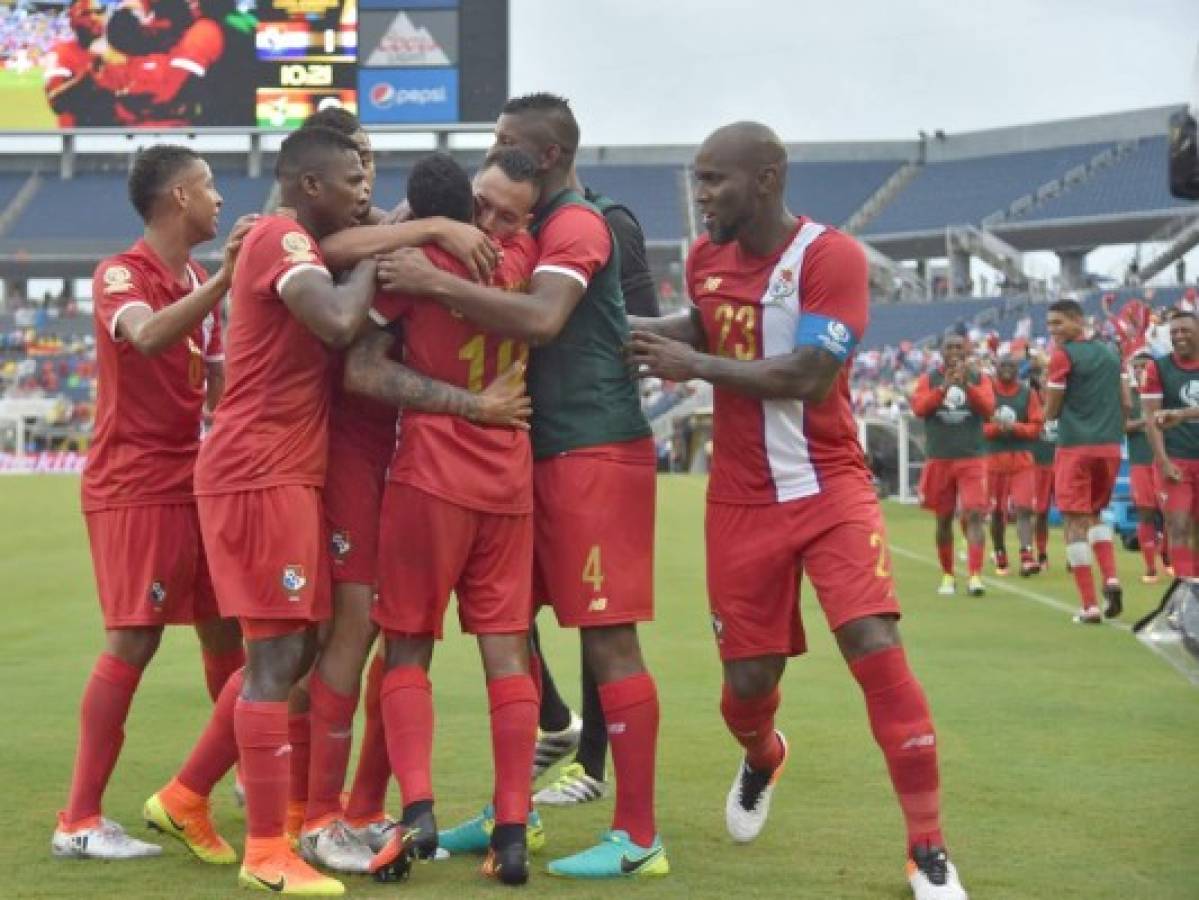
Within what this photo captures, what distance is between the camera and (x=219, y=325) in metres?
6.44

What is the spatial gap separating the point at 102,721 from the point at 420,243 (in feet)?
6.21

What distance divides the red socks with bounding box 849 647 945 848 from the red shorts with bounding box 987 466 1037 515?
13133 mm

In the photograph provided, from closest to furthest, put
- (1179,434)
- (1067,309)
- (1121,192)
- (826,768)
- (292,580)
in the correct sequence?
1. (292,580)
2. (826,768)
3. (1179,434)
4. (1067,309)
5. (1121,192)

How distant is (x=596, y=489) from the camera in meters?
5.75

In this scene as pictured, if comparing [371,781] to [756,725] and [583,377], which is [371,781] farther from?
[583,377]

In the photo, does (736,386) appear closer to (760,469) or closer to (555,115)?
(760,469)

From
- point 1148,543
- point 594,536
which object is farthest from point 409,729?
point 1148,543

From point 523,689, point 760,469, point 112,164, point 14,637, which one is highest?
point 112,164

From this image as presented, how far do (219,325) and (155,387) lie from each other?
1.48ft

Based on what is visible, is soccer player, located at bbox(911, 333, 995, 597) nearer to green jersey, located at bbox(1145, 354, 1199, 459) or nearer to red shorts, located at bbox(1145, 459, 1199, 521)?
green jersey, located at bbox(1145, 354, 1199, 459)

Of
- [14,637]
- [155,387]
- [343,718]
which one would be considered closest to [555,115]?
[155,387]

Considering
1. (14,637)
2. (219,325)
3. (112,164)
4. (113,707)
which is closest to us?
(113,707)

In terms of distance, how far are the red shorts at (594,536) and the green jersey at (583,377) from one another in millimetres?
55

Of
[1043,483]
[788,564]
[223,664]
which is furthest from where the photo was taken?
[1043,483]
